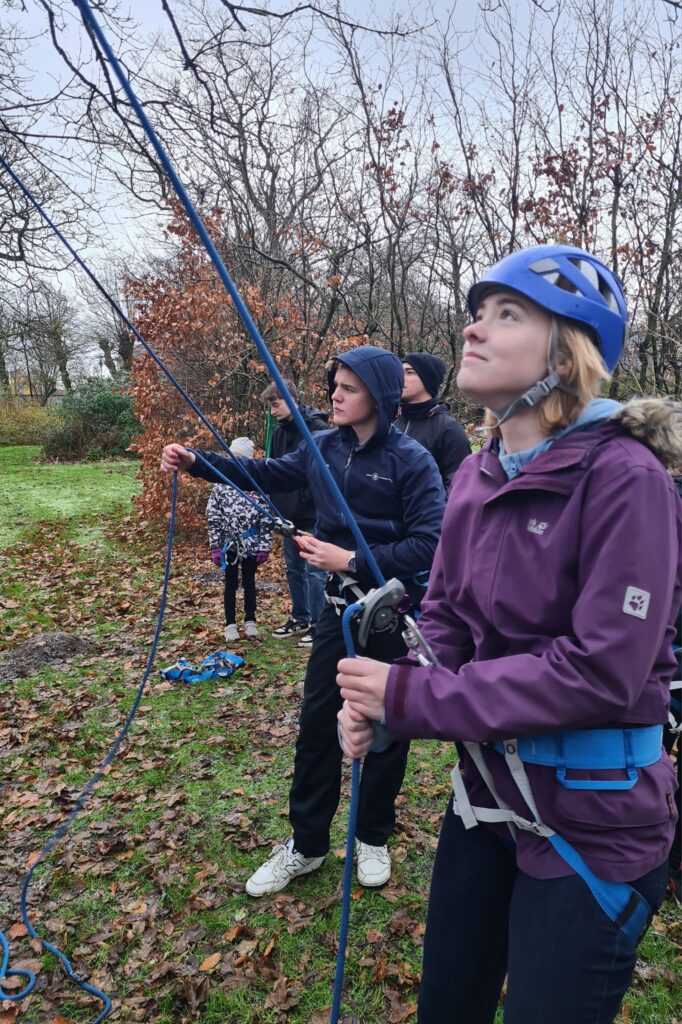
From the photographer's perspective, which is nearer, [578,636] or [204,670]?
[578,636]

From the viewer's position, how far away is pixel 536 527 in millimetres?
1428

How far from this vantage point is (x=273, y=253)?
38.8ft

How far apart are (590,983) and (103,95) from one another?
5179 mm

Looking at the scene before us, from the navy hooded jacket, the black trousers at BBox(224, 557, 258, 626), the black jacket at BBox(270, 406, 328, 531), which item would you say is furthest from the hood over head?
the black trousers at BBox(224, 557, 258, 626)

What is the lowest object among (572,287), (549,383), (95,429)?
(95,429)

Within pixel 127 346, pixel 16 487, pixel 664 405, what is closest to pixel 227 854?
pixel 664 405

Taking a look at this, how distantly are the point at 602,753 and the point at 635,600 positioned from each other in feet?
1.15

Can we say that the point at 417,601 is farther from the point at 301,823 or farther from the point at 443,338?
the point at 443,338

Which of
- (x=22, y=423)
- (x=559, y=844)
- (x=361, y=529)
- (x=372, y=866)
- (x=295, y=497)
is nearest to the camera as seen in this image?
(x=559, y=844)

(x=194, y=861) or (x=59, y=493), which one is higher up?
(x=59, y=493)

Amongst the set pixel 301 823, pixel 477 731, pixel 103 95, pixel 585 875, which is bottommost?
pixel 301 823

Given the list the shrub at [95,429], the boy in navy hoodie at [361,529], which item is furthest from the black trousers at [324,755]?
the shrub at [95,429]

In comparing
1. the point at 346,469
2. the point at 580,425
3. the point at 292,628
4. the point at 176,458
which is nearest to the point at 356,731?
the point at 580,425

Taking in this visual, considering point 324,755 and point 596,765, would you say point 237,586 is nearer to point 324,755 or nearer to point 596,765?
point 324,755
